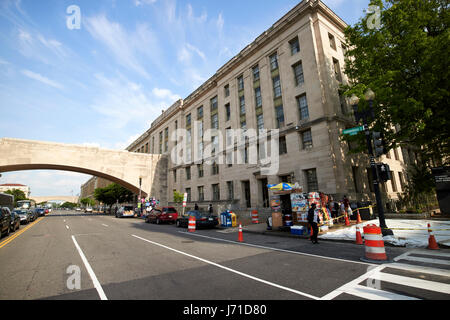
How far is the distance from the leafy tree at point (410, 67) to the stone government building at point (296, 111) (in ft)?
12.5

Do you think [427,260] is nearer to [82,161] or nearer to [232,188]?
[232,188]

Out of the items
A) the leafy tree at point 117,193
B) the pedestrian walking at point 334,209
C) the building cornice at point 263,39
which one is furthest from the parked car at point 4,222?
the leafy tree at point 117,193

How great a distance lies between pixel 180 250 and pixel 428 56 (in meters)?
17.6

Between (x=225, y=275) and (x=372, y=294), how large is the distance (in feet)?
10.5

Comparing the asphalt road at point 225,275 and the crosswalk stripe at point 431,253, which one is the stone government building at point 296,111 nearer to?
the crosswalk stripe at point 431,253

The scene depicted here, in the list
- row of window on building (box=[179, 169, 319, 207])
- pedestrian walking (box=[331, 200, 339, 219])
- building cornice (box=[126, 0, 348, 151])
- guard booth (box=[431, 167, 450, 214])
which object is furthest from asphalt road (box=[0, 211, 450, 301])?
building cornice (box=[126, 0, 348, 151])

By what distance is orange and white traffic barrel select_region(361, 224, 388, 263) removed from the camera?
6.75 meters

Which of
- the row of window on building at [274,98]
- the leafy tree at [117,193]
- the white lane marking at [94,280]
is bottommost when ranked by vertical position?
the white lane marking at [94,280]

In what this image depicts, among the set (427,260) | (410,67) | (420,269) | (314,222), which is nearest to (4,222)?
(314,222)

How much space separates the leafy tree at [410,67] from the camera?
13266 mm

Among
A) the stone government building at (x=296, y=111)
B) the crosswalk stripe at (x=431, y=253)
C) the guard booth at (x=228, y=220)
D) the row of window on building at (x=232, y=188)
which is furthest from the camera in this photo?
the row of window on building at (x=232, y=188)

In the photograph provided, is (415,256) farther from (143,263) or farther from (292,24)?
(292,24)

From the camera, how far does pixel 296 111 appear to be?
2189 centimetres
